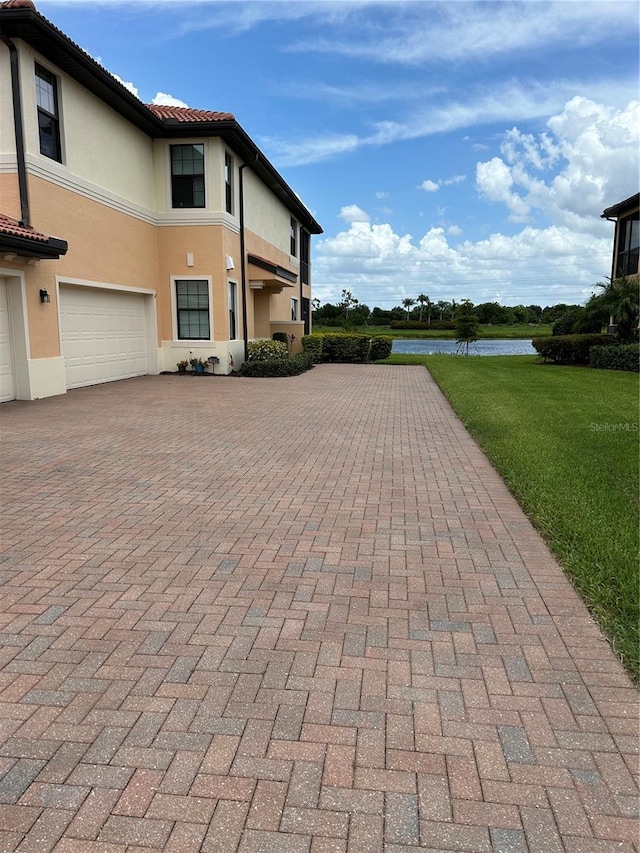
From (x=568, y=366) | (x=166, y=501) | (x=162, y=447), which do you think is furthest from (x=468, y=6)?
(x=568, y=366)

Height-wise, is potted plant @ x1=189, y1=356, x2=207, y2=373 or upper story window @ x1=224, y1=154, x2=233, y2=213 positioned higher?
upper story window @ x1=224, y1=154, x2=233, y2=213

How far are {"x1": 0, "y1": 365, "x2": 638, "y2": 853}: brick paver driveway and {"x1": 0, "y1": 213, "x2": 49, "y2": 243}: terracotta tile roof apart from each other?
6.39 meters

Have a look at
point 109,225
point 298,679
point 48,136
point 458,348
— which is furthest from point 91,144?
point 458,348

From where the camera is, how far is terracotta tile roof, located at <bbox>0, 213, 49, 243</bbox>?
35.3ft

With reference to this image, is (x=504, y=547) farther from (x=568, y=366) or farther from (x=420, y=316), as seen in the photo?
(x=420, y=316)

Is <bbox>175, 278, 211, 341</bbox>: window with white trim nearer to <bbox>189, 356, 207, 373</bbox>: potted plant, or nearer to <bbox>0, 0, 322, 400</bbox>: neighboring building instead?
<bbox>0, 0, 322, 400</bbox>: neighboring building

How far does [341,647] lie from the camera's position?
3.41 metres

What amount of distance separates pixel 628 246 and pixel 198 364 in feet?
70.4

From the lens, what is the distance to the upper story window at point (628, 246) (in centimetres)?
2666

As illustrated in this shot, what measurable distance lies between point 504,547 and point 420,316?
80776 millimetres

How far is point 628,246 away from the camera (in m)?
27.8

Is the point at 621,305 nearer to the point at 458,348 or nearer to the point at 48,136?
the point at 458,348

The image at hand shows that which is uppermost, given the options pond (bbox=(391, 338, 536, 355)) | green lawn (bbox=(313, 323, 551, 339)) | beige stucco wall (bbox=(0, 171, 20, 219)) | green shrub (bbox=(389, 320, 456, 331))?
beige stucco wall (bbox=(0, 171, 20, 219))

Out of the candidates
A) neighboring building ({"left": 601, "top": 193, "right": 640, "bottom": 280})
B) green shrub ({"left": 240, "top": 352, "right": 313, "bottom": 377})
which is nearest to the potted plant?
green shrub ({"left": 240, "top": 352, "right": 313, "bottom": 377})
